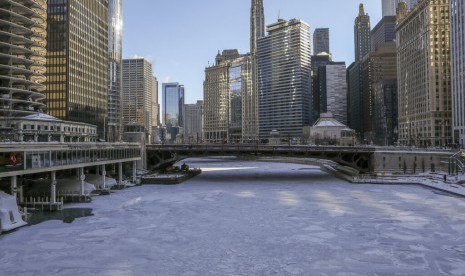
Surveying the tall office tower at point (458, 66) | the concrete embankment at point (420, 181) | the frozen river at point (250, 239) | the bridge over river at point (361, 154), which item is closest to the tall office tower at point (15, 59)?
the bridge over river at point (361, 154)

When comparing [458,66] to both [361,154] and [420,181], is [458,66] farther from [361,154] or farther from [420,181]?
[420,181]

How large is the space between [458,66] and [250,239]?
18116 centimetres

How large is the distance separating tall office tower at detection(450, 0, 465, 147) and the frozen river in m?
Answer: 138

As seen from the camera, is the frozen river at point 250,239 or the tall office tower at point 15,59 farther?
the tall office tower at point 15,59

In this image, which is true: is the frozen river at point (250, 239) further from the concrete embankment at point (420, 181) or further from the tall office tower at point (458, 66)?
the tall office tower at point (458, 66)

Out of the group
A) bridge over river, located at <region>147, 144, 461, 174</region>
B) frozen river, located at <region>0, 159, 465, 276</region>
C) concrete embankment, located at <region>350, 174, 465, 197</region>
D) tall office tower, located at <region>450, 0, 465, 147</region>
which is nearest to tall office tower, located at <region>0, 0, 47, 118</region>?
bridge over river, located at <region>147, 144, 461, 174</region>

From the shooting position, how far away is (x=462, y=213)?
51.3 metres

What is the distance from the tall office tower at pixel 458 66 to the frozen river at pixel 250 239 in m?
138

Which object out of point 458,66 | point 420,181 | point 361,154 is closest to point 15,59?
point 361,154

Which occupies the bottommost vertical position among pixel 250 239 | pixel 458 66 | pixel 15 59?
pixel 250 239

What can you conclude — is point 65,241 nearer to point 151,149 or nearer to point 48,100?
point 151,149

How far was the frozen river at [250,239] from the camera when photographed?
2998 cm

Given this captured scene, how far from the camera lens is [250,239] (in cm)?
3856

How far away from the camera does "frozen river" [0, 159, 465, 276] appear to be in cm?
2998
